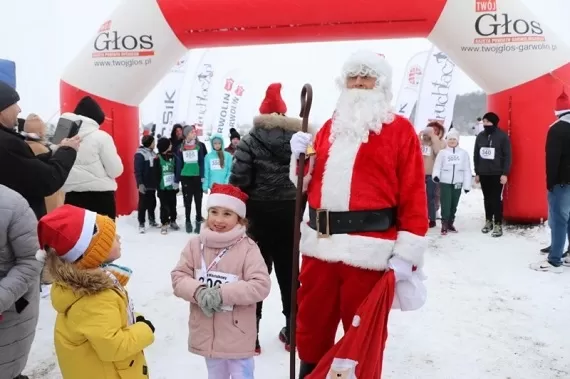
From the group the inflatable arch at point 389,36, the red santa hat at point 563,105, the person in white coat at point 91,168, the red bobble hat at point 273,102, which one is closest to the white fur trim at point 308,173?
the red bobble hat at point 273,102

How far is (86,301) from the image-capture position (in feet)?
6.26

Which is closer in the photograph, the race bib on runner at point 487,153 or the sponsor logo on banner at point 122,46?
the race bib on runner at point 487,153

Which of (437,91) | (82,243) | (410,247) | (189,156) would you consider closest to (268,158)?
(410,247)

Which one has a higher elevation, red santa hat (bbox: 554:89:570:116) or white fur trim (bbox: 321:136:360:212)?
red santa hat (bbox: 554:89:570:116)

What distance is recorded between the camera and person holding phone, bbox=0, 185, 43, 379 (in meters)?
2.22

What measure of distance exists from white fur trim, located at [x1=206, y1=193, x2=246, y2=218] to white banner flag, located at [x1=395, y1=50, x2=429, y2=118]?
10.2 metres

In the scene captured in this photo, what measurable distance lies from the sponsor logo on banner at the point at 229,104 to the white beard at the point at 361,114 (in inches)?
493

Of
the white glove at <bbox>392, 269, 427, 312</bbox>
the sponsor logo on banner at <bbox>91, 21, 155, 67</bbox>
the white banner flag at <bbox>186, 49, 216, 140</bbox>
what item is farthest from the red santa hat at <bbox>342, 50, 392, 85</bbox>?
the white banner flag at <bbox>186, 49, 216, 140</bbox>

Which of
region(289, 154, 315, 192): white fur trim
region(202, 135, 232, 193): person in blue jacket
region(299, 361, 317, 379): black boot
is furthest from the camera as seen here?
region(202, 135, 232, 193): person in blue jacket

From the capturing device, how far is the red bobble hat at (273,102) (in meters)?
3.48

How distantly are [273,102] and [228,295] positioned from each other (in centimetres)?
154

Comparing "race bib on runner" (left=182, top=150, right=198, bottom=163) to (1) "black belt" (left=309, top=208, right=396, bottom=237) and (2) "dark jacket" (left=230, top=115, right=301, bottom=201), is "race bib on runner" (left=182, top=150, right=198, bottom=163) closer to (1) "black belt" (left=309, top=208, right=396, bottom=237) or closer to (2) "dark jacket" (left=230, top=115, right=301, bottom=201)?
(2) "dark jacket" (left=230, top=115, right=301, bottom=201)

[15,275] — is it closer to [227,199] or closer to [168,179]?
[227,199]

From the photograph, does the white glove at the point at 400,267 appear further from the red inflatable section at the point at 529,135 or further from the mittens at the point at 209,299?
the red inflatable section at the point at 529,135
